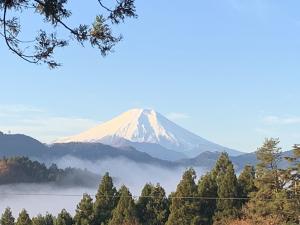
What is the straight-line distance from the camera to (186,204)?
162ft

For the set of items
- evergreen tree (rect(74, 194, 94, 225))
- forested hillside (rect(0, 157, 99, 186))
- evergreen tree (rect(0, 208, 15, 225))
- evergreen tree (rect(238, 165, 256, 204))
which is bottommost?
evergreen tree (rect(0, 208, 15, 225))

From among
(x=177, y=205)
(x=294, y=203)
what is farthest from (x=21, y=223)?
(x=294, y=203)

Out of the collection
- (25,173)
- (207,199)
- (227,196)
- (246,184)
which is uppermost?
(25,173)

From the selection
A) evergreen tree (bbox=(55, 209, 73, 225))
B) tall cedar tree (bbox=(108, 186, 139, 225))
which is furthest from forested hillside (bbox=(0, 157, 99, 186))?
tall cedar tree (bbox=(108, 186, 139, 225))

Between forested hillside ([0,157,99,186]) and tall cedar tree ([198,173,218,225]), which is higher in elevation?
forested hillside ([0,157,99,186])

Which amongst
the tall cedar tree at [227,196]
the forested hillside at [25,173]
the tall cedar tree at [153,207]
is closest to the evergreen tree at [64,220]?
the tall cedar tree at [153,207]

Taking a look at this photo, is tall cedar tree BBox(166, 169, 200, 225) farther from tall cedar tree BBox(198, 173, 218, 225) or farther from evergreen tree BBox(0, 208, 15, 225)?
evergreen tree BBox(0, 208, 15, 225)

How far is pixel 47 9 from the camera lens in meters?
7.66

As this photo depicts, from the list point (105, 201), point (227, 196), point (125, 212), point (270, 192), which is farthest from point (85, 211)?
point (270, 192)

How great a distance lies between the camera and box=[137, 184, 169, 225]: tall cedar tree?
53531mm

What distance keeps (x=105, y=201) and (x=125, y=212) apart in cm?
319

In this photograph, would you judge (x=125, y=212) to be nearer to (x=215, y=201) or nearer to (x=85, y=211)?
(x=85, y=211)

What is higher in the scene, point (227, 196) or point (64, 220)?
point (227, 196)

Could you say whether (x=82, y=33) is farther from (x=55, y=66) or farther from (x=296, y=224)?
(x=296, y=224)
